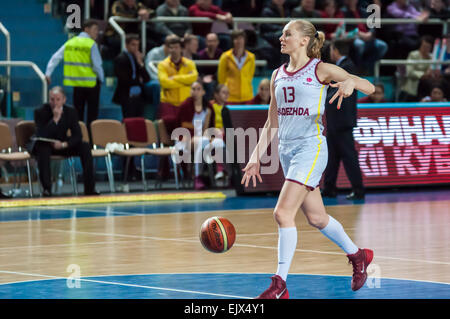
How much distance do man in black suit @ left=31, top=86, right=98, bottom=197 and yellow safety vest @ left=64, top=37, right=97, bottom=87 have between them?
1.99 metres

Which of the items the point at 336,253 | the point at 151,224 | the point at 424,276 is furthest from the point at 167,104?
the point at 424,276

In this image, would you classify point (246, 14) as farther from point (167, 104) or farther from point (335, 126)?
point (335, 126)

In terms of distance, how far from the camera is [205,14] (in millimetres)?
21703

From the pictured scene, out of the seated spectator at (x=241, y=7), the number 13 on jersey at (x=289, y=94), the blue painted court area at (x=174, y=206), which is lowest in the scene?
the blue painted court area at (x=174, y=206)

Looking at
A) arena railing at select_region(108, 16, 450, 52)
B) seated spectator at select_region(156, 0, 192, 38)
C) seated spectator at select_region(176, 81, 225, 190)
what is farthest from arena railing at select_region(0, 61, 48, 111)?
seated spectator at select_region(156, 0, 192, 38)

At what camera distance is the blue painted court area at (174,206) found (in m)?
15.0

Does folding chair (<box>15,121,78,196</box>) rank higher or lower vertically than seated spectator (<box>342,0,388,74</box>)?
lower

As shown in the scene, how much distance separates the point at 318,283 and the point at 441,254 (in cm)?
237

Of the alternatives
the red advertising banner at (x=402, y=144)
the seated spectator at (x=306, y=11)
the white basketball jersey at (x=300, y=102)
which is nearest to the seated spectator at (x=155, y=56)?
the seated spectator at (x=306, y=11)

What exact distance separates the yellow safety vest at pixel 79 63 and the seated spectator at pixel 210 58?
2556mm

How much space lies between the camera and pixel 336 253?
35.3 ft

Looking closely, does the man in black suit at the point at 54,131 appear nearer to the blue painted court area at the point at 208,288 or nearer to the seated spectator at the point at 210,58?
the seated spectator at the point at 210,58

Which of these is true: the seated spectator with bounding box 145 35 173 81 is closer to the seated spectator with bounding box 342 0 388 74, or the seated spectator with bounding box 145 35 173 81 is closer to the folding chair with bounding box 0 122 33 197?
the folding chair with bounding box 0 122 33 197

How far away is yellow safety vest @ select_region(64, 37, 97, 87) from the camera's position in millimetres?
19141
